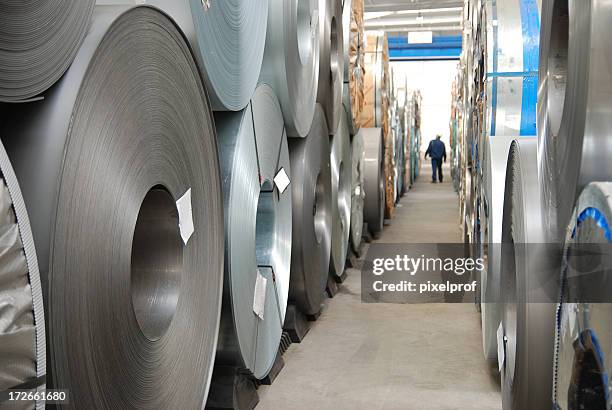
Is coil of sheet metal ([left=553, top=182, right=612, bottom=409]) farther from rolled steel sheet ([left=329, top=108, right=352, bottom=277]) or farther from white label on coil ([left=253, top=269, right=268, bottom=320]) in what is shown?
rolled steel sheet ([left=329, top=108, right=352, bottom=277])

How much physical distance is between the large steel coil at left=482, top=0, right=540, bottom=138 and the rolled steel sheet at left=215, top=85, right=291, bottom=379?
3.17ft

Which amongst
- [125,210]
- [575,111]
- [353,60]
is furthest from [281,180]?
[353,60]

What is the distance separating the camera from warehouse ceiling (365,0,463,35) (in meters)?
16.0

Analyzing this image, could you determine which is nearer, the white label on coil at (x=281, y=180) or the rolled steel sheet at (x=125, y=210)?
the rolled steel sheet at (x=125, y=210)

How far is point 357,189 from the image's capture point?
16.9 ft

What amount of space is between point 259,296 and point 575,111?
143 cm

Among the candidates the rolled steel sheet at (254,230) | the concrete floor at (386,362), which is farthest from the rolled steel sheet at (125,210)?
the concrete floor at (386,362)

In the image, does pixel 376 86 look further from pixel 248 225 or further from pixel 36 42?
pixel 36 42

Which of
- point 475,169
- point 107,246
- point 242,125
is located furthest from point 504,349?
point 475,169

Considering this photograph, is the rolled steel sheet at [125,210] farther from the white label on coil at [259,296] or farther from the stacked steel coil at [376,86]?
the stacked steel coil at [376,86]

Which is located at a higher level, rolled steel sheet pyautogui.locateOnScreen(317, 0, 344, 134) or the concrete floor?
rolled steel sheet pyautogui.locateOnScreen(317, 0, 344, 134)

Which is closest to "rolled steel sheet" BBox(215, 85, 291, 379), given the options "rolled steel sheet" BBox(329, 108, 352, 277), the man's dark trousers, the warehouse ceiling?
"rolled steel sheet" BBox(329, 108, 352, 277)

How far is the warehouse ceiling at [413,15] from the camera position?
52.5ft

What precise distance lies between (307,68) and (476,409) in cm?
167
